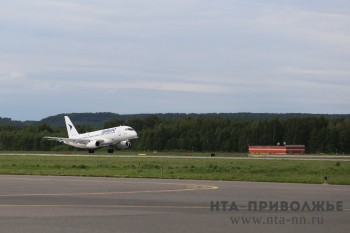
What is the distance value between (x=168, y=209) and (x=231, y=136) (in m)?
141

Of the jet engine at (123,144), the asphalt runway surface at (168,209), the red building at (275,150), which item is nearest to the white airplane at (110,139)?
the jet engine at (123,144)

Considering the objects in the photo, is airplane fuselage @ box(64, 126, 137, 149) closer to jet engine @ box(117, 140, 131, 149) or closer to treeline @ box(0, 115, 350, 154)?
jet engine @ box(117, 140, 131, 149)

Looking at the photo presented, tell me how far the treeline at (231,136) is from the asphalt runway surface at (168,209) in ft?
395

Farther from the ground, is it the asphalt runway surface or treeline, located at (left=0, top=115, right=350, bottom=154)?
treeline, located at (left=0, top=115, right=350, bottom=154)

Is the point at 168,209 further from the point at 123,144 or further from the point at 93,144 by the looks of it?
the point at 93,144

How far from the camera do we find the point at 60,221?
19031mm

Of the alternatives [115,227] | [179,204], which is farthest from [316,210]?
[115,227]

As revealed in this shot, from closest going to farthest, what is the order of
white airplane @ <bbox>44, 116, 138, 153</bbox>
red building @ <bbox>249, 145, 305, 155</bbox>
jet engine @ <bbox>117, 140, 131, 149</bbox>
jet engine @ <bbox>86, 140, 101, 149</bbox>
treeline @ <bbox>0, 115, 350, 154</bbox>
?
1. white airplane @ <bbox>44, 116, 138, 153</bbox>
2. jet engine @ <bbox>117, 140, 131, 149</bbox>
3. red building @ <bbox>249, 145, 305, 155</bbox>
4. jet engine @ <bbox>86, 140, 101, 149</bbox>
5. treeline @ <bbox>0, 115, 350, 154</bbox>

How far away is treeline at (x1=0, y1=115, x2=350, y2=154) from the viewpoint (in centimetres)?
15400

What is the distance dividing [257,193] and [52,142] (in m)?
136

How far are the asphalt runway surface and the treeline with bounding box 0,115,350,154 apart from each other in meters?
120

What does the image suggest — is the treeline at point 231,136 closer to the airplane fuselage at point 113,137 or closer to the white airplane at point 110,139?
the white airplane at point 110,139

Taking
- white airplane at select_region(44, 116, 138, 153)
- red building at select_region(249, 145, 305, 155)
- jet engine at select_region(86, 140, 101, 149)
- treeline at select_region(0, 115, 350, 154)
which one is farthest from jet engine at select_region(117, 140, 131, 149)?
treeline at select_region(0, 115, 350, 154)

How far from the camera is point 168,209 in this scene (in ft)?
74.2
